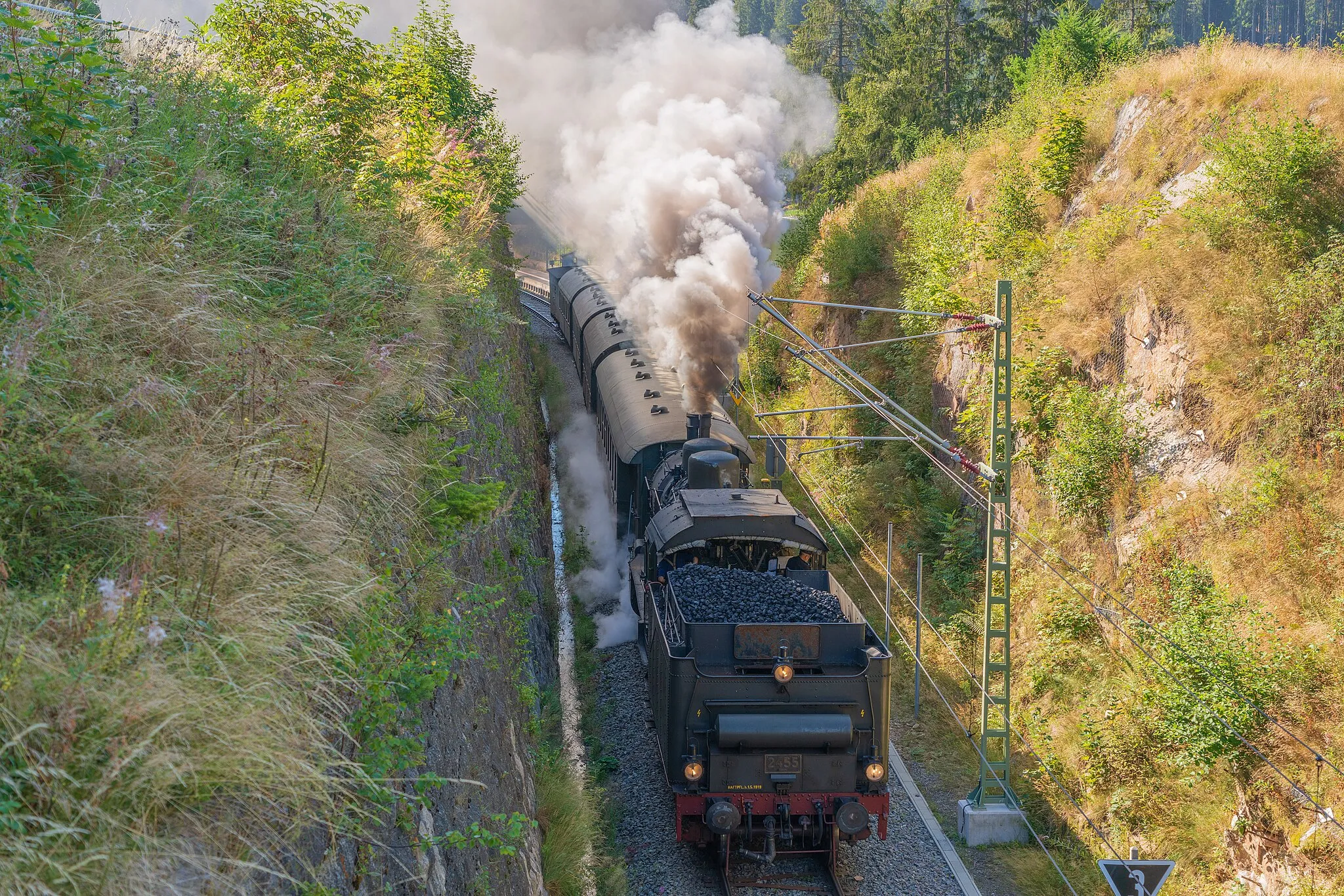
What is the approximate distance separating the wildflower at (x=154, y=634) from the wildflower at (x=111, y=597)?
0.11 meters

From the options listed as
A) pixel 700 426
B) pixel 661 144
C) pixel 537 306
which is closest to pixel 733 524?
pixel 700 426

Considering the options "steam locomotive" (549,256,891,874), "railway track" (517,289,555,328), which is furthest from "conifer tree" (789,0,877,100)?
"steam locomotive" (549,256,891,874)

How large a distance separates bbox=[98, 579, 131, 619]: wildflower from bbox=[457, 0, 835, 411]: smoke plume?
13926 millimetres

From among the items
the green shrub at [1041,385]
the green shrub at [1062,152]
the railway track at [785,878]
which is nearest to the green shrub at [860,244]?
the green shrub at [1062,152]

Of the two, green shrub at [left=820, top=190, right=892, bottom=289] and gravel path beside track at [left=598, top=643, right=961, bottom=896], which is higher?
green shrub at [left=820, top=190, right=892, bottom=289]

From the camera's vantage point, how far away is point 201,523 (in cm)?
412

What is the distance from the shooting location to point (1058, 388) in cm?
1562

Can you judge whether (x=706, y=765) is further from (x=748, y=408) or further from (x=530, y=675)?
(x=748, y=408)

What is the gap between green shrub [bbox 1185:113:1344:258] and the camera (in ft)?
43.2

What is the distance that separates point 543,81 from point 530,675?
103ft

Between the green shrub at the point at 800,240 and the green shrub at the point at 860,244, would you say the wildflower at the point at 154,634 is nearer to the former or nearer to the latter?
the green shrub at the point at 860,244

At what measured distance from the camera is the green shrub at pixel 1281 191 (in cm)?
1318

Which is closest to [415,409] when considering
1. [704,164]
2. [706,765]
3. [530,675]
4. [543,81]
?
[706,765]

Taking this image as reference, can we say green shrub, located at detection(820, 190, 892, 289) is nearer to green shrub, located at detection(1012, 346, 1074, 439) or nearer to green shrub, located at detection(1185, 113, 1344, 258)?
green shrub, located at detection(1012, 346, 1074, 439)
